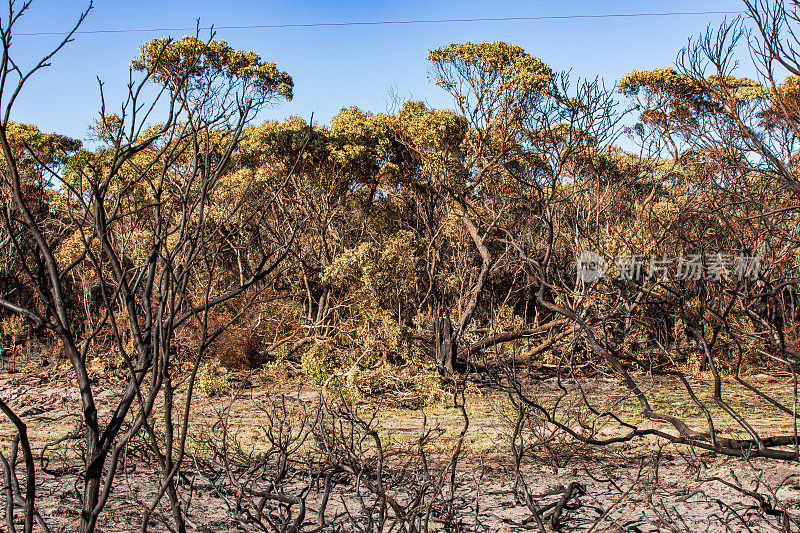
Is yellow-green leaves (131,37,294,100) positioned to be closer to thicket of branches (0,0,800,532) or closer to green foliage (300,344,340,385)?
thicket of branches (0,0,800,532)

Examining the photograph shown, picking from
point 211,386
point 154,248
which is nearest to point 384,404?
point 211,386

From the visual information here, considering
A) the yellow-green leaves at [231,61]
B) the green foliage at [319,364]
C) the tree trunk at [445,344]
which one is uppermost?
the yellow-green leaves at [231,61]

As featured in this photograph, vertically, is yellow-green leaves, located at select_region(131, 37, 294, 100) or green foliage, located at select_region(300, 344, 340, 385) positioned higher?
yellow-green leaves, located at select_region(131, 37, 294, 100)

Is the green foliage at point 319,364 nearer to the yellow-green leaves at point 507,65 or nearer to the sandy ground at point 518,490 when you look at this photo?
the sandy ground at point 518,490

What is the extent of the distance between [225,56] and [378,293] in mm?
5779

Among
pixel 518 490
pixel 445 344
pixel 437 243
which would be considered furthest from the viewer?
pixel 437 243

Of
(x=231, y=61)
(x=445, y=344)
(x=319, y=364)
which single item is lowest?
(x=319, y=364)

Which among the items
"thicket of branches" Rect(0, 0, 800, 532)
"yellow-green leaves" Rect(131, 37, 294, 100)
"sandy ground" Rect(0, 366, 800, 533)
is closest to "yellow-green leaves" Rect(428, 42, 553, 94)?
"thicket of branches" Rect(0, 0, 800, 532)

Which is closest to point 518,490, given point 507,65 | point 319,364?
point 319,364

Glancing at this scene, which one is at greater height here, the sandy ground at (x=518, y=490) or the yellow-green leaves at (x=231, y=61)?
the yellow-green leaves at (x=231, y=61)

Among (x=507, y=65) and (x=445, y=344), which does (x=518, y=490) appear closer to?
(x=445, y=344)

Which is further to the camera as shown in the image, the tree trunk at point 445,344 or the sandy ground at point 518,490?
the tree trunk at point 445,344

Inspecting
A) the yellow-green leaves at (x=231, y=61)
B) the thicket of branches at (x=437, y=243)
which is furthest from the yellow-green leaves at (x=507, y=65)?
the yellow-green leaves at (x=231, y=61)

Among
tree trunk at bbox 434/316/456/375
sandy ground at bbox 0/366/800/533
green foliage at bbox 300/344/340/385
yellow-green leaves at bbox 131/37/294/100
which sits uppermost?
yellow-green leaves at bbox 131/37/294/100
